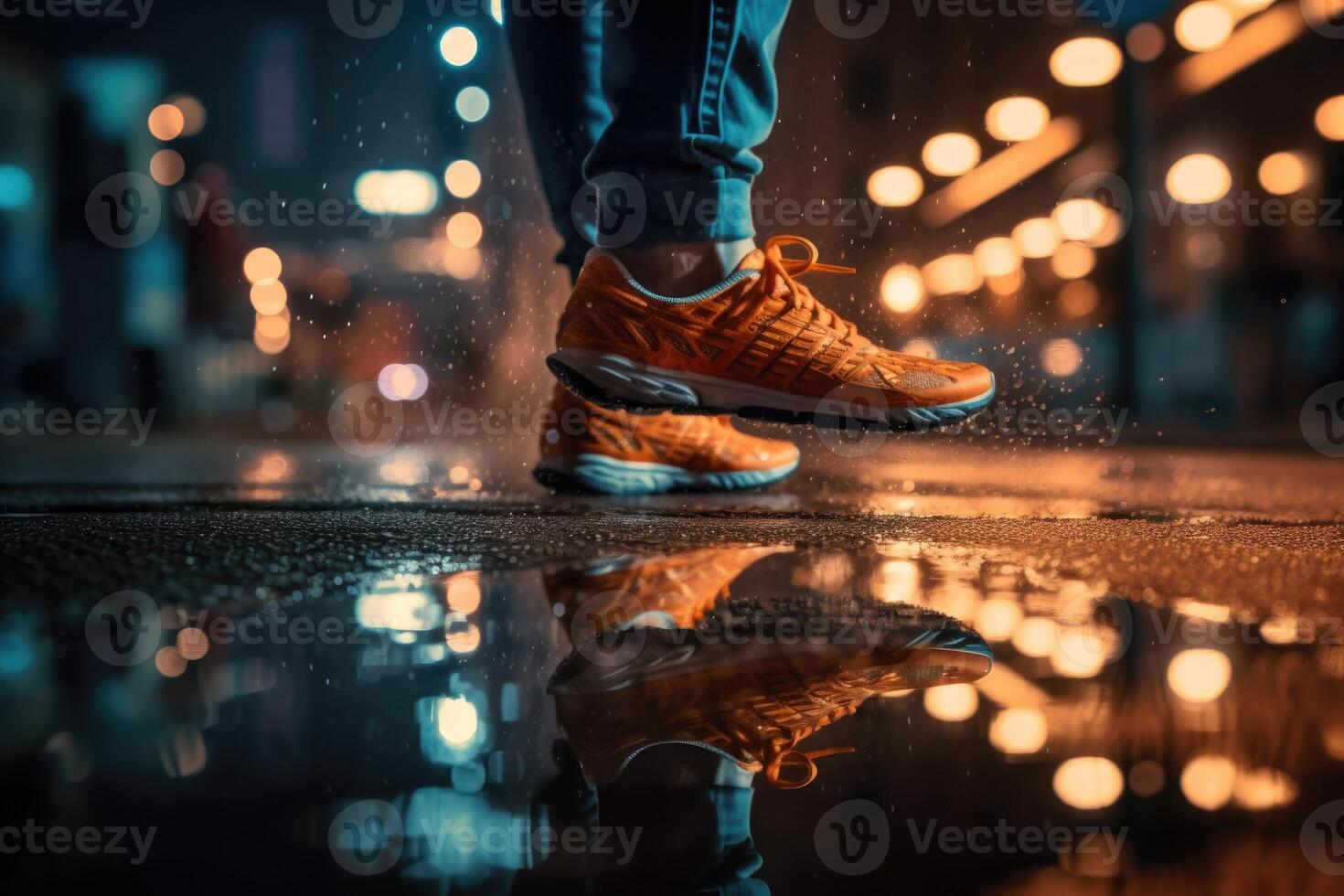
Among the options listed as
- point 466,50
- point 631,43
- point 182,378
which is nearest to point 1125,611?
point 631,43

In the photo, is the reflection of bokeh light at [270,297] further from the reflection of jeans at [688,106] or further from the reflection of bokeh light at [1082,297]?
the reflection of jeans at [688,106]

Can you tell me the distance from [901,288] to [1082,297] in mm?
3646

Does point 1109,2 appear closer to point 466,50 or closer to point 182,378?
point 466,50

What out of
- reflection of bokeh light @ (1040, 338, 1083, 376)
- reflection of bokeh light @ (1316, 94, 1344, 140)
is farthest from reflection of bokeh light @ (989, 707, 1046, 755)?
reflection of bokeh light @ (1316, 94, 1344, 140)

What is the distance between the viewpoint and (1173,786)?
25cm

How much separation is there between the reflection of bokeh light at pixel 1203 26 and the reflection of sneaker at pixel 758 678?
5570 mm

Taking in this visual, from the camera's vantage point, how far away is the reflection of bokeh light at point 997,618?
420mm

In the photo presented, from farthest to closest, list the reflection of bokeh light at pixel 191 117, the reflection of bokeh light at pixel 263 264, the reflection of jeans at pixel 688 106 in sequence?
1. the reflection of bokeh light at pixel 263 264
2. the reflection of bokeh light at pixel 191 117
3. the reflection of jeans at pixel 688 106

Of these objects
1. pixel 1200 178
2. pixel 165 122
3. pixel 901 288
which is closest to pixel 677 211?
pixel 901 288

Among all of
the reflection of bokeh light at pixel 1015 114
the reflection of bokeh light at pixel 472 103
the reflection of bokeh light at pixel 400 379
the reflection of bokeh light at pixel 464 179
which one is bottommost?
the reflection of bokeh light at pixel 400 379

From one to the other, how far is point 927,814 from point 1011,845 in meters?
0.02

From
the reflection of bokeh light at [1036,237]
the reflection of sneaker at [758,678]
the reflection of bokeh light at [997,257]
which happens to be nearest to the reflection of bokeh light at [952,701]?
the reflection of sneaker at [758,678]

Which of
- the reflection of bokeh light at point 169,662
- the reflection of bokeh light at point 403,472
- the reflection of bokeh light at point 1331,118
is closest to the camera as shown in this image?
the reflection of bokeh light at point 169,662

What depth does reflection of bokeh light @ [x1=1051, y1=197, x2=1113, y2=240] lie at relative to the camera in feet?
17.4
